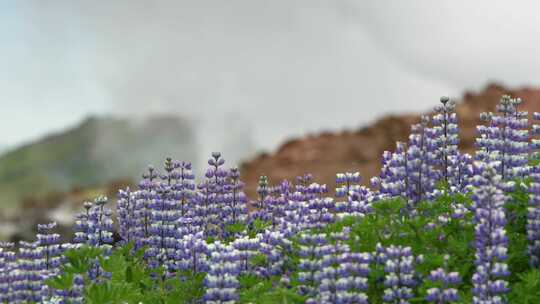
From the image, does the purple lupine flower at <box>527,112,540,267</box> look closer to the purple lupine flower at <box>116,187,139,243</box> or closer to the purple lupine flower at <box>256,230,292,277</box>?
the purple lupine flower at <box>256,230,292,277</box>

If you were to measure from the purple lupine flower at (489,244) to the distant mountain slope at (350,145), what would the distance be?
49.5 metres

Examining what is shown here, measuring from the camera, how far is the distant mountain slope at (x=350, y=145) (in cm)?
5978

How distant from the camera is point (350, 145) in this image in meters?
65.8

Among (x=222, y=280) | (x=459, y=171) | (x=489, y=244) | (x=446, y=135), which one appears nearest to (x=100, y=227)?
(x=222, y=280)

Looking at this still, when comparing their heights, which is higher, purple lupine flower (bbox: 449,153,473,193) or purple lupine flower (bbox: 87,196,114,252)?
purple lupine flower (bbox: 449,153,473,193)

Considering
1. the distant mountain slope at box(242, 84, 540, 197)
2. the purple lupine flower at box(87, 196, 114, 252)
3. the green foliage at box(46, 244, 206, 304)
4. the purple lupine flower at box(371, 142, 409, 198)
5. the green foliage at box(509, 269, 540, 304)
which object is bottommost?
the green foliage at box(509, 269, 540, 304)

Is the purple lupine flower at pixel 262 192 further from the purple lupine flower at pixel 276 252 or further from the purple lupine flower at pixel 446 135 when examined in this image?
the purple lupine flower at pixel 446 135

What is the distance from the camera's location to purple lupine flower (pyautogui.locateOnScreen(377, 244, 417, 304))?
274 inches

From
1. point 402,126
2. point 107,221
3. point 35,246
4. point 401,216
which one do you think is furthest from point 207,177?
point 402,126

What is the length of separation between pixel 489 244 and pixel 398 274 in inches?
29.0

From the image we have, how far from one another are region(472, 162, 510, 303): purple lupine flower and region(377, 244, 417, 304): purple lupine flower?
0.51 m

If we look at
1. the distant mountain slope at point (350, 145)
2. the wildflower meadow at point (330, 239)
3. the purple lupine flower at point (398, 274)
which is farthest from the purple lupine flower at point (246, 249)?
the distant mountain slope at point (350, 145)

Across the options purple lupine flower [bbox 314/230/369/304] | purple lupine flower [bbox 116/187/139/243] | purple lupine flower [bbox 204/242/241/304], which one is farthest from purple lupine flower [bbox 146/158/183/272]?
purple lupine flower [bbox 314/230/369/304]

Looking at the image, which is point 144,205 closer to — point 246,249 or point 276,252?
point 246,249
